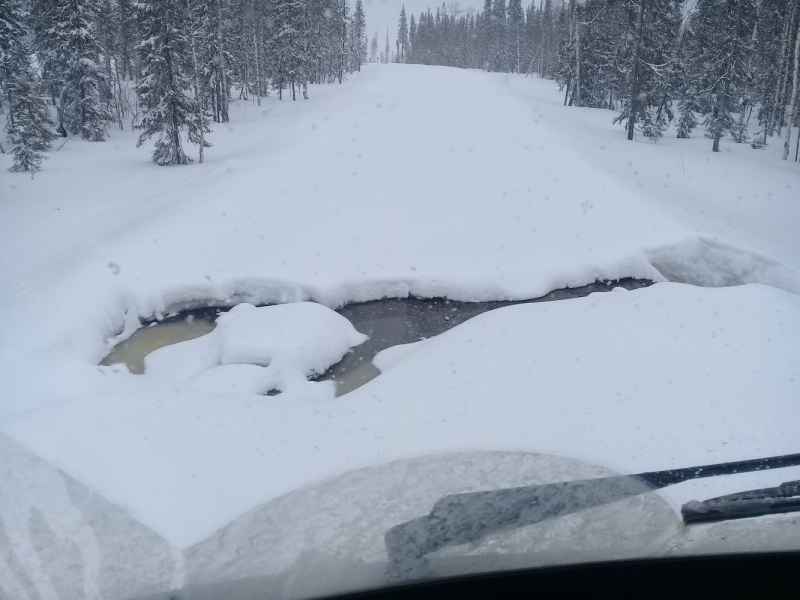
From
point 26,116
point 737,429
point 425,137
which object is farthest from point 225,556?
point 425,137

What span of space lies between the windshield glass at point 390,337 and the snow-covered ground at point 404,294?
0.18 ft

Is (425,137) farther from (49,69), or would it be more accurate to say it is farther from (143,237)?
(49,69)

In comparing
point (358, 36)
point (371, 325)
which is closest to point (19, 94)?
point (371, 325)

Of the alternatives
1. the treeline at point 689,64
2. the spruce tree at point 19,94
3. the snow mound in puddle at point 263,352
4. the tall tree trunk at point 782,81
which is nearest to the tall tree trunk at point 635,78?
the treeline at point 689,64

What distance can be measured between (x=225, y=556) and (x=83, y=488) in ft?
4.24

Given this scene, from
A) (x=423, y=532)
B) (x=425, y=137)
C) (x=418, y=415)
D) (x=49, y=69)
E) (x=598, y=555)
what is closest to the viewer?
(x=598, y=555)

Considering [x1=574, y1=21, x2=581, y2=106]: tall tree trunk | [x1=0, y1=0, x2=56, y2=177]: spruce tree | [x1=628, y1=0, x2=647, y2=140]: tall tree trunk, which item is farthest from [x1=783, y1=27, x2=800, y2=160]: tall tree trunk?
[x1=574, y1=21, x2=581, y2=106]: tall tree trunk

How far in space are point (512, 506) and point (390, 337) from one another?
276 inches

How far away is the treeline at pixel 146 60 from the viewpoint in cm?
1795

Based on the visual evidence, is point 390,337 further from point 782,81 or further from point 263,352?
point 782,81

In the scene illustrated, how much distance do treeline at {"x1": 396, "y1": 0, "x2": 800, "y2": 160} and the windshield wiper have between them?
49.4 ft

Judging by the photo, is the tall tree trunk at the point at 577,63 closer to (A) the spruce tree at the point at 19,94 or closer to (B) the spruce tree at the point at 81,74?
(B) the spruce tree at the point at 81,74

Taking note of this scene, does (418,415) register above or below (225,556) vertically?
below

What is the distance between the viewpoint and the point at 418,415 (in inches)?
214
